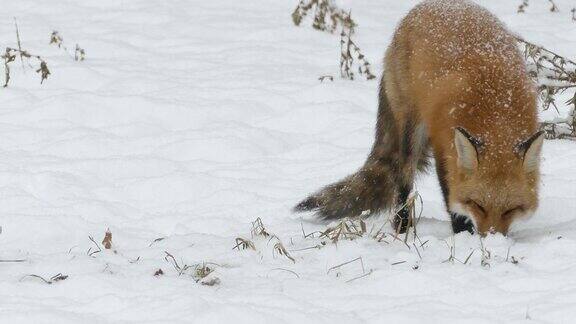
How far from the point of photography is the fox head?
4.92 meters

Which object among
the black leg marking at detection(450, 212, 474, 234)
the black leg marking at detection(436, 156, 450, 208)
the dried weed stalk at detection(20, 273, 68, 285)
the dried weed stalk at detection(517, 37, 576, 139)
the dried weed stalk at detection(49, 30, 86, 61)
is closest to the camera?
the dried weed stalk at detection(20, 273, 68, 285)

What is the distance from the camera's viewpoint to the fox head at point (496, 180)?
4922 millimetres

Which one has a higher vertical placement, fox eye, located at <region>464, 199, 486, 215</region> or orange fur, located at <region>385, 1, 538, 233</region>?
orange fur, located at <region>385, 1, 538, 233</region>

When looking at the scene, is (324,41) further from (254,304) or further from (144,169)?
(254,304)

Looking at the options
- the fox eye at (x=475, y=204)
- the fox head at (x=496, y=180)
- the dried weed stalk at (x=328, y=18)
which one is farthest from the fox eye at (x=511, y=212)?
the dried weed stalk at (x=328, y=18)

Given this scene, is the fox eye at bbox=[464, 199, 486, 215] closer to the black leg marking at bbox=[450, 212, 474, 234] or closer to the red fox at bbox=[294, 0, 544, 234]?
the red fox at bbox=[294, 0, 544, 234]

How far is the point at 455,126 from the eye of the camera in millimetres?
5355

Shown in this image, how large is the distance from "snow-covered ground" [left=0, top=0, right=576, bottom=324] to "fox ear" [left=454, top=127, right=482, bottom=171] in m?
0.43

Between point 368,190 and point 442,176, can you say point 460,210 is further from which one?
point 368,190

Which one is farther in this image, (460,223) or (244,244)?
(460,223)

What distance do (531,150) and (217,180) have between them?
2.78 meters

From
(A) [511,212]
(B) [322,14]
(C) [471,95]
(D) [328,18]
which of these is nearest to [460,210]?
(A) [511,212]

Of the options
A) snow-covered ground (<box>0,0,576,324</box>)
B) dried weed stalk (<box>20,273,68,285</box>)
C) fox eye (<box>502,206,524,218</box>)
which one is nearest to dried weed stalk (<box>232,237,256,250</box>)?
snow-covered ground (<box>0,0,576,324</box>)

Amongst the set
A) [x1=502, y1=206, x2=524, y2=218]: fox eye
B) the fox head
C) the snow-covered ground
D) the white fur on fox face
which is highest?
the fox head
